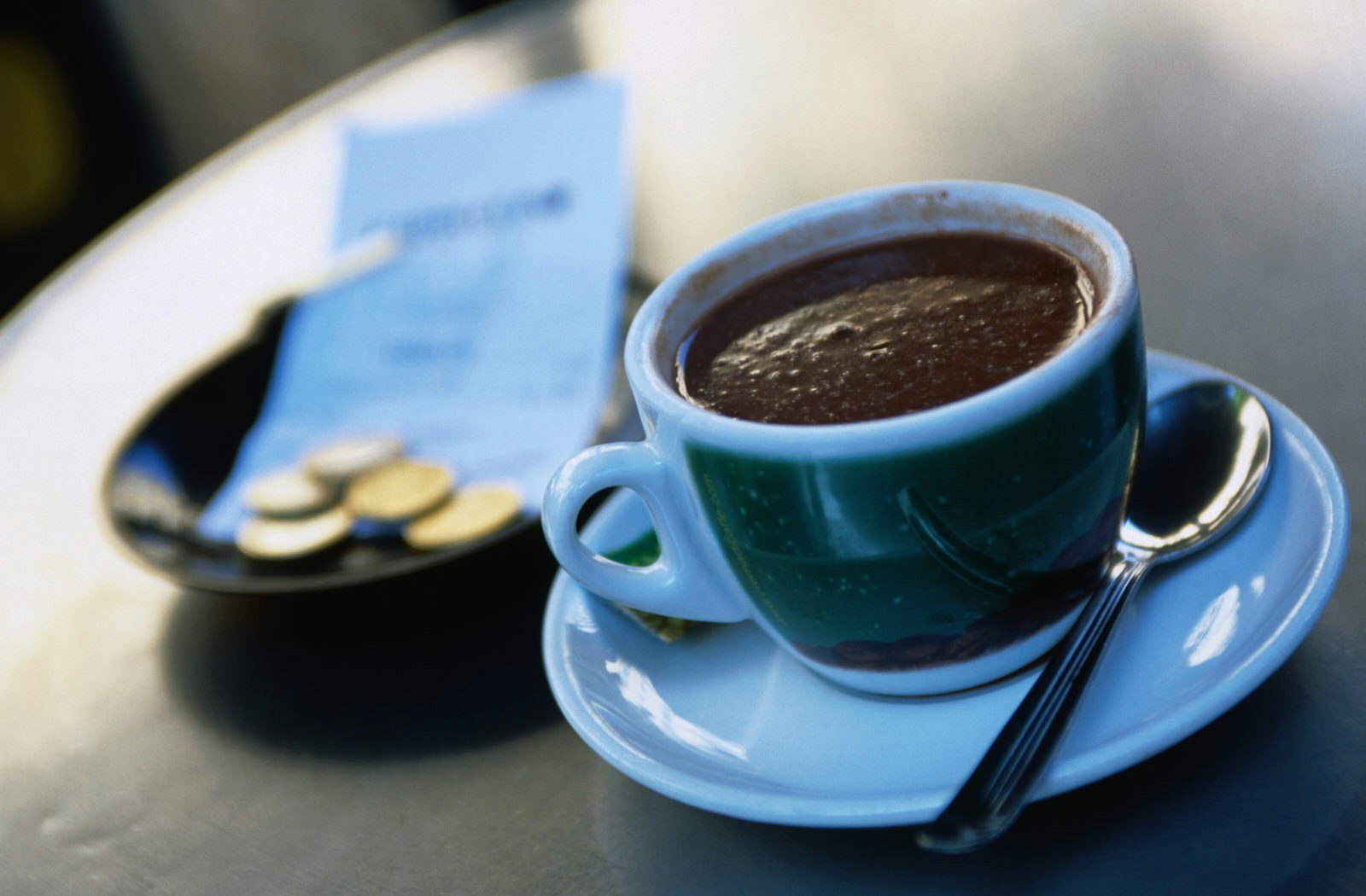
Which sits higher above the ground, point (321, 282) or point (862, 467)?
point (862, 467)

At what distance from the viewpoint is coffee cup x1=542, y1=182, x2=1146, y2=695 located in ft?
1.69

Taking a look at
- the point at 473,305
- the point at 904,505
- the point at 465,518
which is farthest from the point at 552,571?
the point at 473,305

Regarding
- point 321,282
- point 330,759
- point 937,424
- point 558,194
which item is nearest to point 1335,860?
point 937,424

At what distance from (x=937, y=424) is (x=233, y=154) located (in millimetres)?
1314

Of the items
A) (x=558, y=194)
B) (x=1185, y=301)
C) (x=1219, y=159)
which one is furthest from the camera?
(x=558, y=194)

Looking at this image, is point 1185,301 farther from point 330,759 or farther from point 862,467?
point 330,759

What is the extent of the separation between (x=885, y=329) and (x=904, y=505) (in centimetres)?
13

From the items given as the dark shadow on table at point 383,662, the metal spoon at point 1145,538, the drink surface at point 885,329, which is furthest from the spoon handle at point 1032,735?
the dark shadow on table at point 383,662

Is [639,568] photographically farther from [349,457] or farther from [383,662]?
[349,457]

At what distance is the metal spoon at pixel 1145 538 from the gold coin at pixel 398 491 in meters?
0.48

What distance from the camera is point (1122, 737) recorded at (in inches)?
19.7

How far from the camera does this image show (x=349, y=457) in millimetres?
980

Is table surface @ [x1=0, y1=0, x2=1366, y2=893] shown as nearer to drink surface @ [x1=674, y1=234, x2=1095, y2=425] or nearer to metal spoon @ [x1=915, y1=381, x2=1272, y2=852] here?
metal spoon @ [x1=915, y1=381, x2=1272, y2=852]

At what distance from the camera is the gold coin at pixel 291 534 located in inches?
34.6
